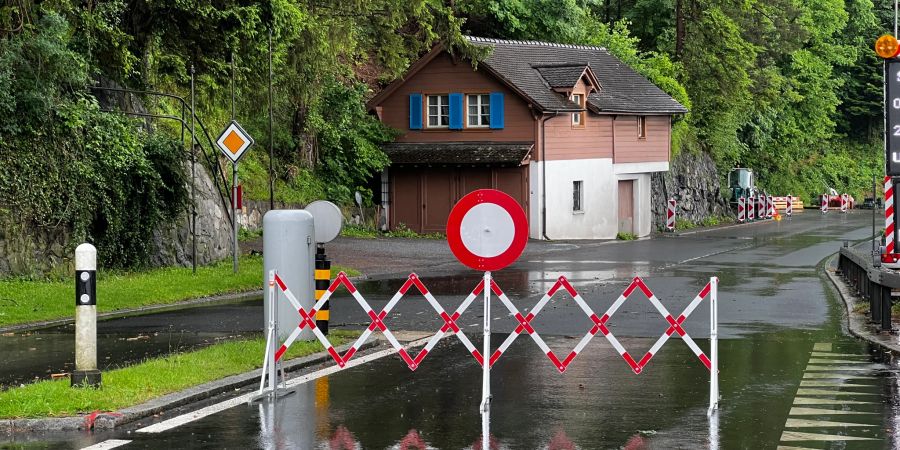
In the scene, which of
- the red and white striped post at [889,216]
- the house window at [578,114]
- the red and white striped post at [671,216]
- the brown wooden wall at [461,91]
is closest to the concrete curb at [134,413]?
the red and white striped post at [889,216]

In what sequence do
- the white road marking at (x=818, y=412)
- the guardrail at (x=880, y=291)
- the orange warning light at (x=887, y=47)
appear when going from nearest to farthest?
the white road marking at (x=818, y=412) < the orange warning light at (x=887, y=47) < the guardrail at (x=880, y=291)

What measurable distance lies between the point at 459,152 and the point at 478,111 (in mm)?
1752

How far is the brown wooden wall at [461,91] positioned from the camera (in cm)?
4762

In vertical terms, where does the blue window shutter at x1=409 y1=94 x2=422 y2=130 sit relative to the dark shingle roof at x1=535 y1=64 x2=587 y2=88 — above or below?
below

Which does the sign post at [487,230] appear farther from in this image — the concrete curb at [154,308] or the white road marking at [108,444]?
the concrete curb at [154,308]

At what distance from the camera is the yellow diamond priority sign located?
2480 centimetres

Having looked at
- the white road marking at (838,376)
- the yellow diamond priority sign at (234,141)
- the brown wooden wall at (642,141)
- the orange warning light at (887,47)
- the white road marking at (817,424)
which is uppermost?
the brown wooden wall at (642,141)

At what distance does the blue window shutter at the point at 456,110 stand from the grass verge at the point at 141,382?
1317 inches

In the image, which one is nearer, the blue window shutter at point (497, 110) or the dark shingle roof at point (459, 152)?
the dark shingle roof at point (459, 152)

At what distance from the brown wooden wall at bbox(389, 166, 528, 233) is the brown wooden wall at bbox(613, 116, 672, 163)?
17.5ft

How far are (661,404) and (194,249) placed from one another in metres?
16.6

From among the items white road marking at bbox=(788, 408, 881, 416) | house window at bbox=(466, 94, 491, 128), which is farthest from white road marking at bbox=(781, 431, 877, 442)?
house window at bbox=(466, 94, 491, 128)

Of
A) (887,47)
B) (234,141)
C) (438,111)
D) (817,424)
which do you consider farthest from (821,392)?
(438,111)

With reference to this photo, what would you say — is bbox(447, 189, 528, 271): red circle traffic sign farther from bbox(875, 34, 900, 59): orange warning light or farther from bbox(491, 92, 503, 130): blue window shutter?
bbox(491, 92, 503, 130): blue window shutter
